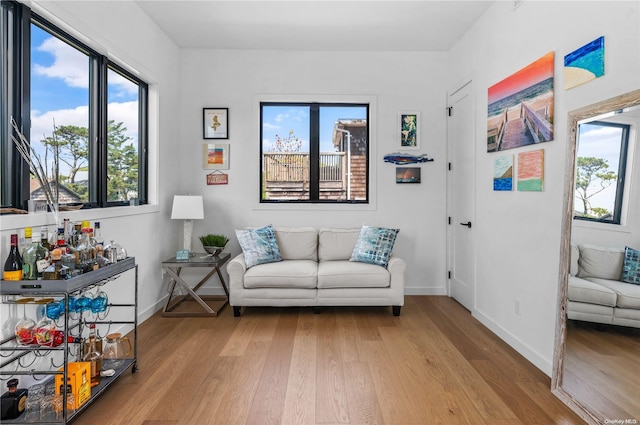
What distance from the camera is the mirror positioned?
5.86ft

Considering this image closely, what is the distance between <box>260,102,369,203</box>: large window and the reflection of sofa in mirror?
9.15 ft

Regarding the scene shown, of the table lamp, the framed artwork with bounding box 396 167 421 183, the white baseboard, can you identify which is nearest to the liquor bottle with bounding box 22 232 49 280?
the table lamp

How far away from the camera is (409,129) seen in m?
4.66

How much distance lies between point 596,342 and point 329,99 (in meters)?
3.67

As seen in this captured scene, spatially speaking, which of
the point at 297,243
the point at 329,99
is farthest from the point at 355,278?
the point at 329,99

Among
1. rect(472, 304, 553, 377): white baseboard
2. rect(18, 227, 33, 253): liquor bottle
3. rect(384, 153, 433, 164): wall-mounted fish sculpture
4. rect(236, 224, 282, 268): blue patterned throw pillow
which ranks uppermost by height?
rect(384, 153, 433, 164): wall-mounted fish sculpture

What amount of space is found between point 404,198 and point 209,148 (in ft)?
8.29

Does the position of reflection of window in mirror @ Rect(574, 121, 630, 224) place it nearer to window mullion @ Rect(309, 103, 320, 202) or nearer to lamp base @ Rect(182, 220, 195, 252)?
window mullion @ Rect(309, 103, 320, 202)

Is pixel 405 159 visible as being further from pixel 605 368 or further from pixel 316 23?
pixel 605 368

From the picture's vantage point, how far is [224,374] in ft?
8.57

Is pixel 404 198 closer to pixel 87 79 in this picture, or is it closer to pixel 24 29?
pixel 87 79

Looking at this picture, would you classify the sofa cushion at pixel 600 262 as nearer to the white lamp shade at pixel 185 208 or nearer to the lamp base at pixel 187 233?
the white lamp shade at pixel 185 208

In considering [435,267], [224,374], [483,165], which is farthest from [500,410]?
[435,267]

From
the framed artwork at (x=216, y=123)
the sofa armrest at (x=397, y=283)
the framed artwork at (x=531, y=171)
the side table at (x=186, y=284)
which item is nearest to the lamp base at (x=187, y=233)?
the side table at (x=186, y=284)
